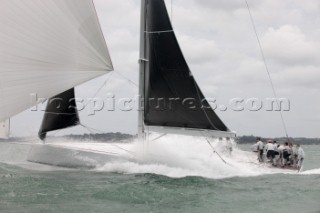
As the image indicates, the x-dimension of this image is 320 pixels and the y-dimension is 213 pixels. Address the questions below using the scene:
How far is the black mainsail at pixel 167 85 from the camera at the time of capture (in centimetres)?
1528

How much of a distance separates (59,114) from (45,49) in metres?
4.97

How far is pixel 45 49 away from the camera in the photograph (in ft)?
39.1

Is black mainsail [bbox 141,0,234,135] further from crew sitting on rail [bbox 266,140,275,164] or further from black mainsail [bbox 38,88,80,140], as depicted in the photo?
black mainsail [bbox 38,88,80,140]

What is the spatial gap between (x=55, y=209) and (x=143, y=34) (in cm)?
790

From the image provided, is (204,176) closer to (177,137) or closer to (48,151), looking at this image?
(177,137)

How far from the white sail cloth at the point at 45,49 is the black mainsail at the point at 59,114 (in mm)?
3774

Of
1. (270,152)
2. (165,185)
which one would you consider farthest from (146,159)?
(270,152)

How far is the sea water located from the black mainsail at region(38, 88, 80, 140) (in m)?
1.39

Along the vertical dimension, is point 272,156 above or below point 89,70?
below

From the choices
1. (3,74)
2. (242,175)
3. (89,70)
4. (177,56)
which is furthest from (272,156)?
(3,74)

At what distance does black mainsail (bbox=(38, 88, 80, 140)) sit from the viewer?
16438 millimetres

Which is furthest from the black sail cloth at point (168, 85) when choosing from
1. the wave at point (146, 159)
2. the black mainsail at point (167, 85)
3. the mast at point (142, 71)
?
the wave at point (146, 159)

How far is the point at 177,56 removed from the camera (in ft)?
52.4

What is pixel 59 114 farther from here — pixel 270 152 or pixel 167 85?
→ pixel 270 152
